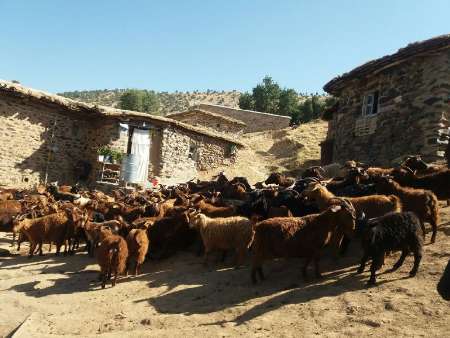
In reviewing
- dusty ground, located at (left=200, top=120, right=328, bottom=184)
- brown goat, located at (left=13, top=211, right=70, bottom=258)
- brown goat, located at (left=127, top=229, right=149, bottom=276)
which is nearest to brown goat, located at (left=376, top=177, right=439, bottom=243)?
brown goat, located at (left=127, top=229, right=149, bottom=276)

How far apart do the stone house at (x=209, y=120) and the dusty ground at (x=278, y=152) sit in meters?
2.41

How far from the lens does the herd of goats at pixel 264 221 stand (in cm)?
703

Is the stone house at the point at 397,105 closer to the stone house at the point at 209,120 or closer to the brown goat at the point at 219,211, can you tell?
the brown goat at the point at 219,211

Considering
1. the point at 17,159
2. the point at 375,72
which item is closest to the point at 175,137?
the point at 17,159

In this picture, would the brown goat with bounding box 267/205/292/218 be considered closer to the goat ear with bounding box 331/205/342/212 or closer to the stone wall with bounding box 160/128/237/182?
the goat ear with bounding box 331/205/342/212

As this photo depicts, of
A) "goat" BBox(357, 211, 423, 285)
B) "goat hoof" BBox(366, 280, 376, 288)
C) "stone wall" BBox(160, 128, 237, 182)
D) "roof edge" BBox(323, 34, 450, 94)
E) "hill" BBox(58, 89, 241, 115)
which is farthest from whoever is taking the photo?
"hill" BBox(58, 89, 241, 115)

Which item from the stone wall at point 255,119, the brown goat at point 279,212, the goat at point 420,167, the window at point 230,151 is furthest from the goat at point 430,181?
the stone wall at point 255,119

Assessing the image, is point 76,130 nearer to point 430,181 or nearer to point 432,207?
point 430,181

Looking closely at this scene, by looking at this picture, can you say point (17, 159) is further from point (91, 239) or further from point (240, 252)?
point (240, 252)

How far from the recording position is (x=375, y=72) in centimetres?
1722

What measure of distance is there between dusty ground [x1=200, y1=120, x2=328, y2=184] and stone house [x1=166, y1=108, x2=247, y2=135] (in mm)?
2413

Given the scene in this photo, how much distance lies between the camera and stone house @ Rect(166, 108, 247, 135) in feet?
109

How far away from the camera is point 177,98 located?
252 ft

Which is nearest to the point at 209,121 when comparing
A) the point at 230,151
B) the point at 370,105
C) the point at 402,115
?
the point at 230,151
